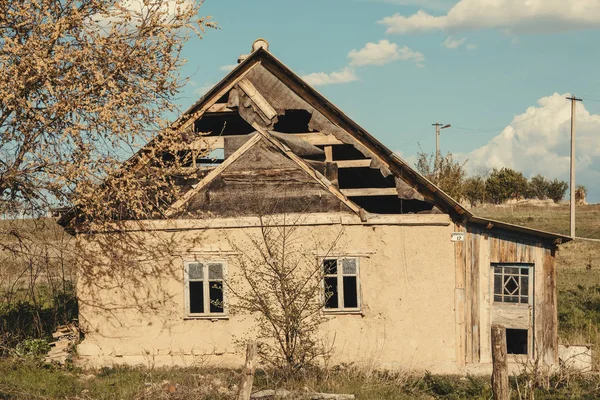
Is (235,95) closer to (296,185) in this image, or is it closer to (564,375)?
(296,185)

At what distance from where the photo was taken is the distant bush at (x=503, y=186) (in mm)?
53250

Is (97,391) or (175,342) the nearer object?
(97,391)

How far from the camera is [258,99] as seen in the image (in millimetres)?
13320

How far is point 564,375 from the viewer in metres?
11.9

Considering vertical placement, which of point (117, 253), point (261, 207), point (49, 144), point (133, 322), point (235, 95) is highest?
point (235, 95)

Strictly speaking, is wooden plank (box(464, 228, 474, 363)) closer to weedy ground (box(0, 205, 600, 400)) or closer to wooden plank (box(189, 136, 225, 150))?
weedy ground (box(0, 205, 600, 400))

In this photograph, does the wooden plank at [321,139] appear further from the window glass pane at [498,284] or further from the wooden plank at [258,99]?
the window glass pane at [498,284]

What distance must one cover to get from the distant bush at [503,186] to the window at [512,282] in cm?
4162

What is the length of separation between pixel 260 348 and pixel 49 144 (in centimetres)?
497

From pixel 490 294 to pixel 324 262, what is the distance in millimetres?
3299

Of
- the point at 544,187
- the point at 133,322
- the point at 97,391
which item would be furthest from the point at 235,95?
the point at 544,187

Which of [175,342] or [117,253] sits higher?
[117,253]

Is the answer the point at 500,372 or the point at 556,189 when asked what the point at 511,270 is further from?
the point at 556,189

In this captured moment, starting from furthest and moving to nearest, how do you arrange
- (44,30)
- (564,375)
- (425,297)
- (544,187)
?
(544,187)
(425,297)
(564,375)
(44,30)
